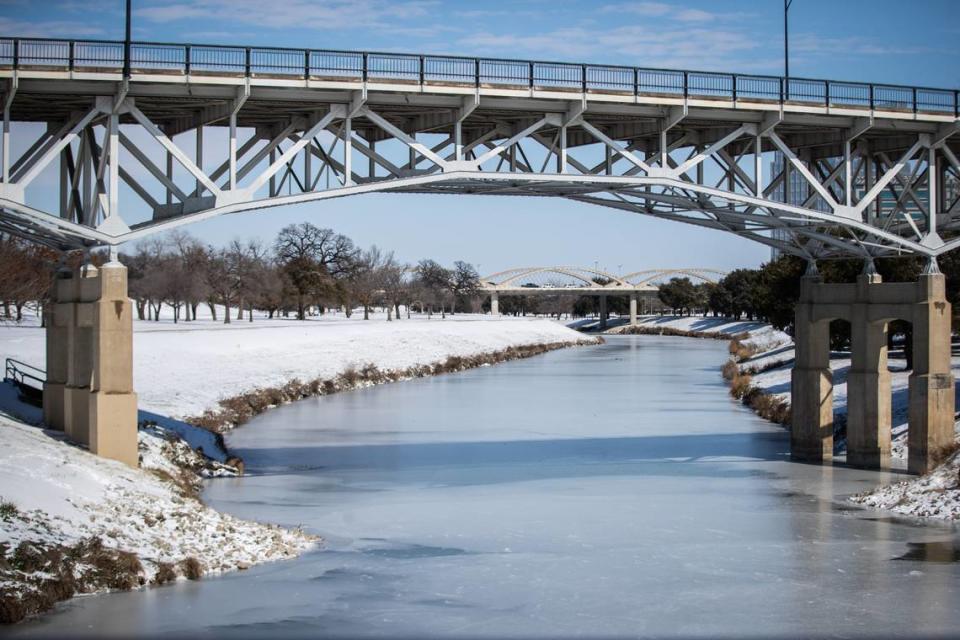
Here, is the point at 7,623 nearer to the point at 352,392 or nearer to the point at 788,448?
the point at 788,448

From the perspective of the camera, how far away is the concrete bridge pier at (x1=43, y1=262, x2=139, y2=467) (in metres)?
22.2

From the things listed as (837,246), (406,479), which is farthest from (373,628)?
(837,246)

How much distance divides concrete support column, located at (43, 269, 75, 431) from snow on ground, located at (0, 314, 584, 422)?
10448 millimetres

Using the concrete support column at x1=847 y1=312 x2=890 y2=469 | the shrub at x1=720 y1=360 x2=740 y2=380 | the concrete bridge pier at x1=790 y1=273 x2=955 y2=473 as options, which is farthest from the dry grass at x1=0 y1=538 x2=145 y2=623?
the shrub at x1=720 y1=360 x2=740 y2=380

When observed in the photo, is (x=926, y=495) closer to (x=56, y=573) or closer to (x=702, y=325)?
(x=56, y=573)

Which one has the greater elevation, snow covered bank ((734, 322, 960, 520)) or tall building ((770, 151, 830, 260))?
tall building ((770, 151, 830, 260))

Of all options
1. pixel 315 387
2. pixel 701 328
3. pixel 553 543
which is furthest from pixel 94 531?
pixel 701 328

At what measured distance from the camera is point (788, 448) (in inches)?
1358

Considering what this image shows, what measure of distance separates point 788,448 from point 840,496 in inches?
315

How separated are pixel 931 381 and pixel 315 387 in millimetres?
29732

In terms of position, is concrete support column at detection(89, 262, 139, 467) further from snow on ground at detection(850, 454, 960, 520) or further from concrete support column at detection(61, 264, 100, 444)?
snow on ground at detection(850, 454, 960, 520)

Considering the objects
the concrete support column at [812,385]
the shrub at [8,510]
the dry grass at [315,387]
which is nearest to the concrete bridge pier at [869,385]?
the concrete support column at [812,385]

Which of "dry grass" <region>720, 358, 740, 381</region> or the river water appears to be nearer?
the river water

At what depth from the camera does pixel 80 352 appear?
23.4 m
